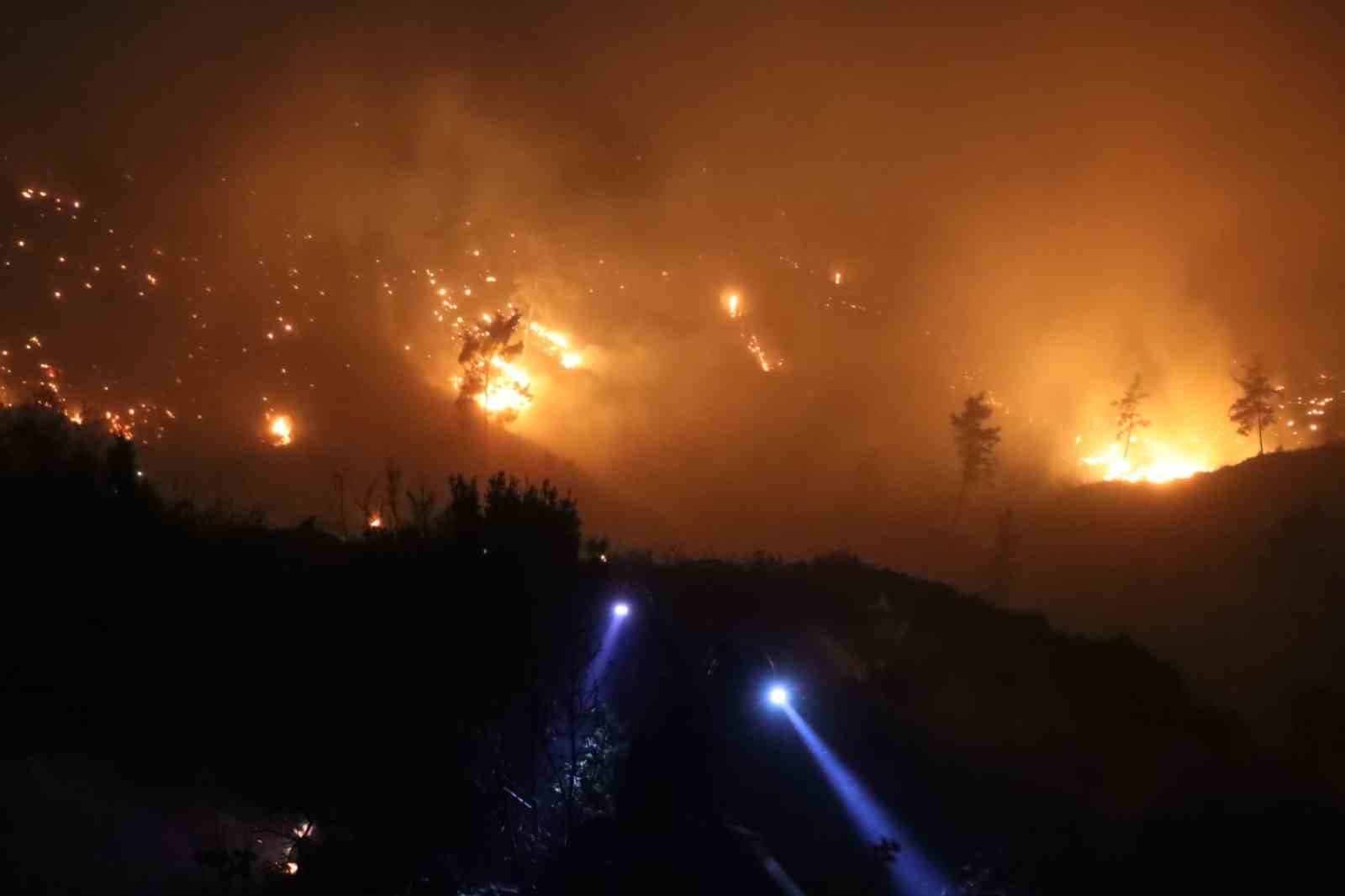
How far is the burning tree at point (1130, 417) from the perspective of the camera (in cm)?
10369

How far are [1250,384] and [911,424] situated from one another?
47967mm

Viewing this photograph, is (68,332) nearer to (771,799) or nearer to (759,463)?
(759,463)

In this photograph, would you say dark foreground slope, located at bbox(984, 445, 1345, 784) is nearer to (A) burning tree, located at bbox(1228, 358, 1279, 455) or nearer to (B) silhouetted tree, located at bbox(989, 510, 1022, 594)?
(B) silhouetted tree, located at bbox(989, 510, 1022, 594)

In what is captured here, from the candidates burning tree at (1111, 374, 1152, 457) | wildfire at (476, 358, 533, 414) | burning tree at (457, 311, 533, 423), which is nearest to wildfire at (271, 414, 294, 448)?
burning tree at (457, 311, 533, 423)

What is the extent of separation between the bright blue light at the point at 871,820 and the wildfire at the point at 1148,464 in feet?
316

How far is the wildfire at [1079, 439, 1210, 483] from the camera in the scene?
342 feet

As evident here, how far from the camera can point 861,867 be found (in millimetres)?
15227

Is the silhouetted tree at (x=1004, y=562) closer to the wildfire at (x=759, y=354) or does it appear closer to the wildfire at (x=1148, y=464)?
the wildfire at (x=1148, y=464)

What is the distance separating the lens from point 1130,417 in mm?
104062

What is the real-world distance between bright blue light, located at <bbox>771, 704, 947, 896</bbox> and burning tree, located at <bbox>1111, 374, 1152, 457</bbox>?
321 ft

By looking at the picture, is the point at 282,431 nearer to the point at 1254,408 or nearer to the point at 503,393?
the point at 503,393

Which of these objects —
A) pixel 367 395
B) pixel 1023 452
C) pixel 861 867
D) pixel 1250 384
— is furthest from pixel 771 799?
pixel 1023 452

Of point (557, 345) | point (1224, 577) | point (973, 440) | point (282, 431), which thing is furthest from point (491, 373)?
point (1224, 577)

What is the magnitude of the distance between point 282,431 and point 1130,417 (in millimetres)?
91836
